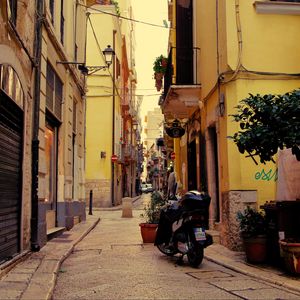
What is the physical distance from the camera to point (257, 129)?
276 inches

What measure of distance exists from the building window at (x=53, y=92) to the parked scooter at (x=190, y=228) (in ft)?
15.1

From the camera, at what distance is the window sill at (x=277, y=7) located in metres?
10.1

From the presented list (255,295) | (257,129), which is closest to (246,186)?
(257,129)

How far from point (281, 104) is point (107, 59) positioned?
35.0 feet

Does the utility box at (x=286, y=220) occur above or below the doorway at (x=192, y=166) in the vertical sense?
below

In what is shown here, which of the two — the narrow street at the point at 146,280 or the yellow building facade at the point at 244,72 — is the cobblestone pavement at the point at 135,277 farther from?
the yellow building facade at the point at 244,72

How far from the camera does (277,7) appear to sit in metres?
10.2

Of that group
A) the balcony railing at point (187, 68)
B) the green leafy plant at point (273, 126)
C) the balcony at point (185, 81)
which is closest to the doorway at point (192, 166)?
the balcony at point (185, 81)

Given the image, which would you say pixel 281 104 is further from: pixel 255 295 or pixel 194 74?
pixel 194 74

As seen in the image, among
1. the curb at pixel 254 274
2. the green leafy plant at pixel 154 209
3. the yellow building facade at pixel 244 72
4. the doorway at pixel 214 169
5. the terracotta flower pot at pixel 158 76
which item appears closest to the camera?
the curb at pixel 254 274

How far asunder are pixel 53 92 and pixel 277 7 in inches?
226

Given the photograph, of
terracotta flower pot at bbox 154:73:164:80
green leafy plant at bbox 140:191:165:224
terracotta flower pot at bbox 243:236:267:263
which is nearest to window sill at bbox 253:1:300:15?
green leafy plant at bbox 140:191:165:224

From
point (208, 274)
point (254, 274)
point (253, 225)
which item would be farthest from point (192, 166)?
point (254, 274)

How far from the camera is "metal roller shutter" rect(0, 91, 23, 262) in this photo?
732 centimetres
